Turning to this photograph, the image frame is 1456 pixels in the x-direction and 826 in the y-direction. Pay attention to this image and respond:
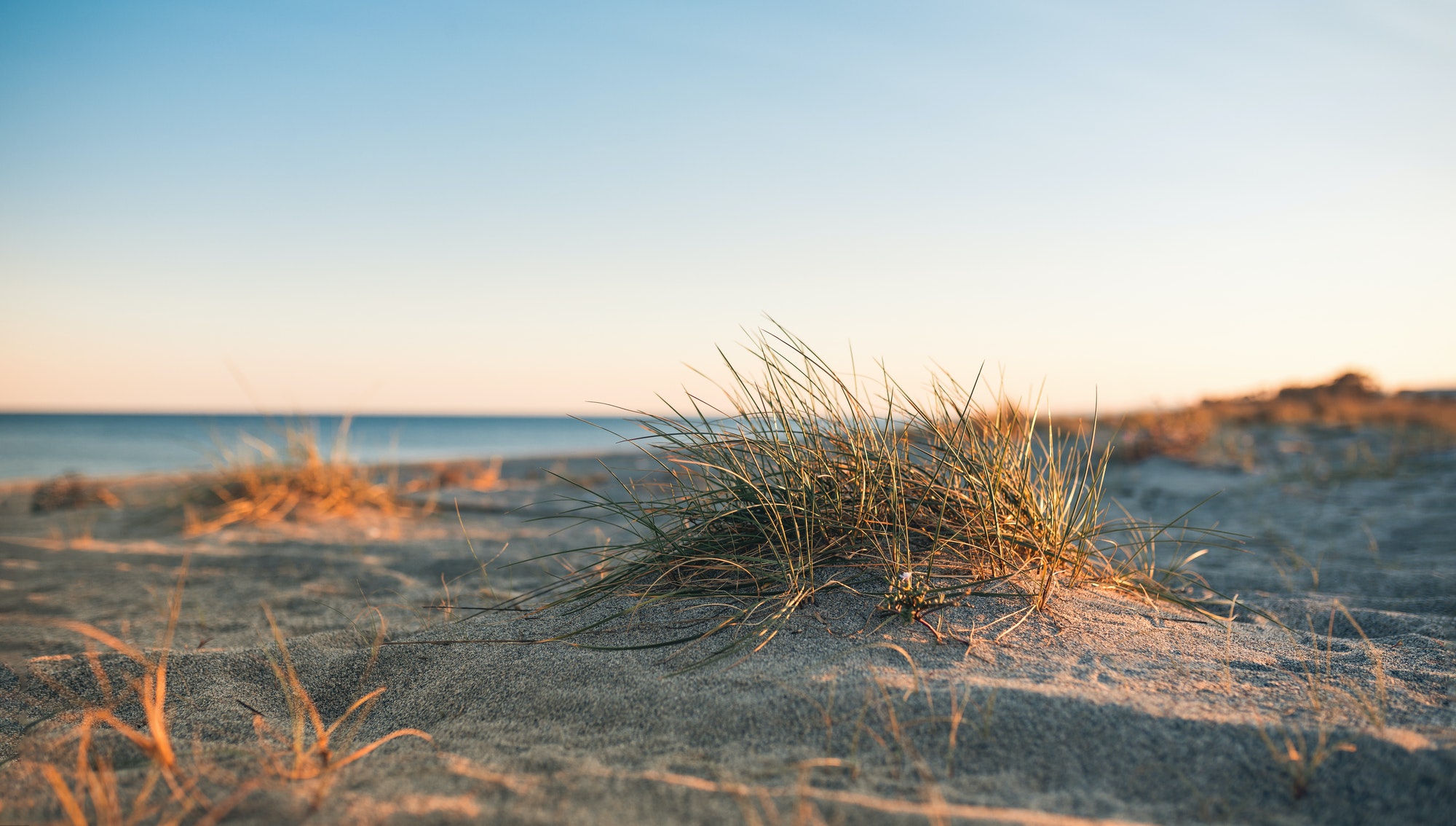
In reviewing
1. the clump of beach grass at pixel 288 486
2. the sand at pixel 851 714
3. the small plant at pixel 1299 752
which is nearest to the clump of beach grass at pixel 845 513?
the sand at pixel 851 714

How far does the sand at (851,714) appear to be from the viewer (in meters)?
1.05

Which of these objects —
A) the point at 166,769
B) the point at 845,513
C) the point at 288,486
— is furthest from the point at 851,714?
the point at 288,486

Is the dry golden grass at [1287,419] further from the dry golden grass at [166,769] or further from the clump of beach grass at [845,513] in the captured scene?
the dry golden grass at [166,769]

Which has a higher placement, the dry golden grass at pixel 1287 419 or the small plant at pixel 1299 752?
the dry golden grass at pixel 1287 419

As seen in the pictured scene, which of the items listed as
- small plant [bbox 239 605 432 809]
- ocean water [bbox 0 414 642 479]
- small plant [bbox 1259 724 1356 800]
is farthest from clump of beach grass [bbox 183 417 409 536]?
small plant [bbox 1259 724 1356 800]

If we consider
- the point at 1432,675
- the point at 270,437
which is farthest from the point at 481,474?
the point at 1432,675

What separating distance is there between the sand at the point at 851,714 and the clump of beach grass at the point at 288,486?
102 inches

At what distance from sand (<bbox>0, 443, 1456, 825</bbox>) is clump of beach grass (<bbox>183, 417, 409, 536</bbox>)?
2.59 metres

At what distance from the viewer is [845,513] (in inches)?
75.7

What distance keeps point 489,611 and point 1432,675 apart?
2.34 metres

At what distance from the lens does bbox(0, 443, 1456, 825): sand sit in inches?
41.5

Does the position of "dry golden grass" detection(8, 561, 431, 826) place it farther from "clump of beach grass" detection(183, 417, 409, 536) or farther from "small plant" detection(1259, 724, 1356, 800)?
"clump of beach grass" detection(183, 417, 409, 536)

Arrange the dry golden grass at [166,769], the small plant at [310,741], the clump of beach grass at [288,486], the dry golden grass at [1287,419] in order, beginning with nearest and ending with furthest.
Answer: the dry golden grass at [166,769] < the small plant at [310,741] < the clump of beach grass at [288,486] < the dry golden grass at [1287,419]

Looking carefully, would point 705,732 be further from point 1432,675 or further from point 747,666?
point 1432,675
